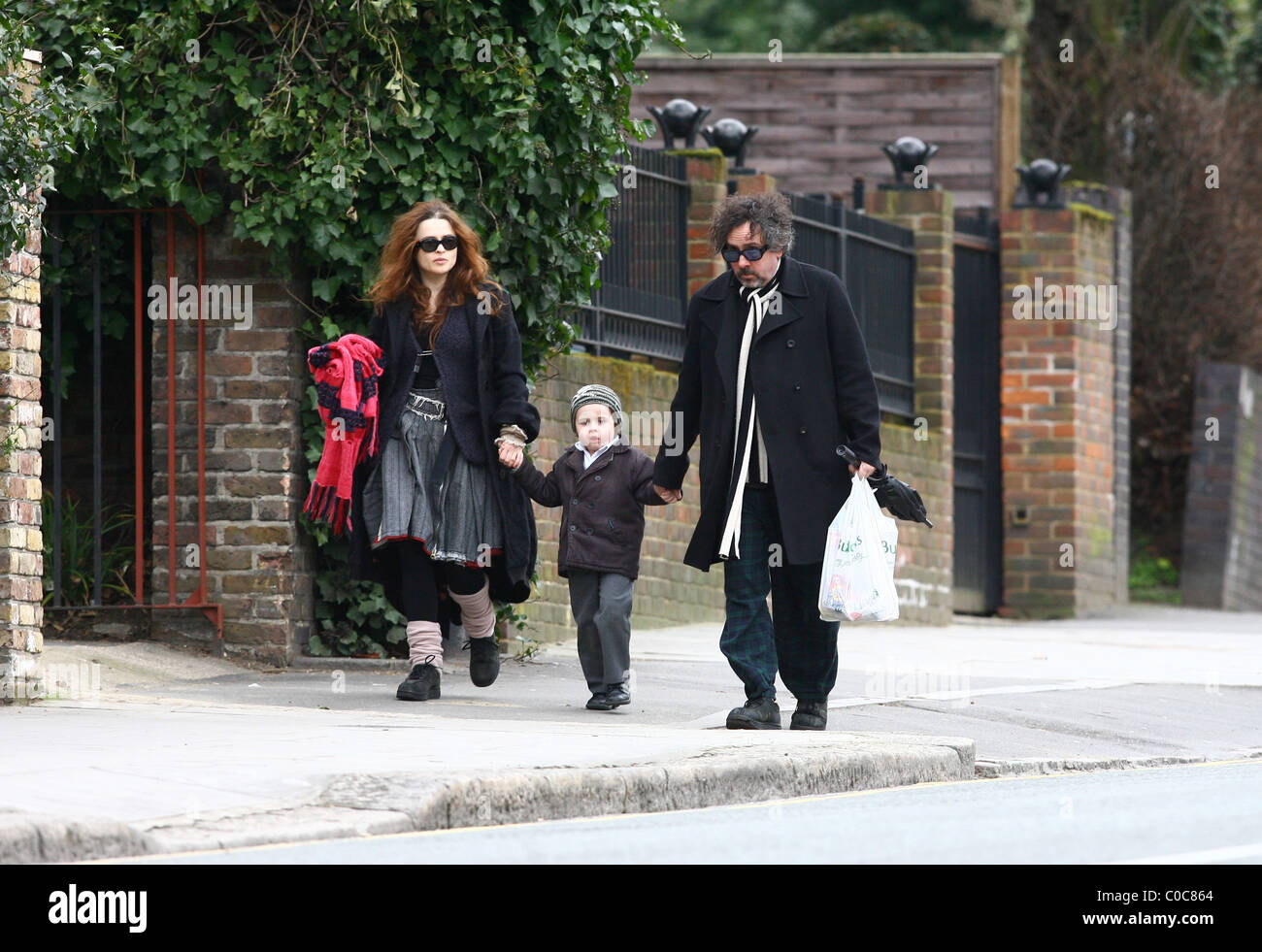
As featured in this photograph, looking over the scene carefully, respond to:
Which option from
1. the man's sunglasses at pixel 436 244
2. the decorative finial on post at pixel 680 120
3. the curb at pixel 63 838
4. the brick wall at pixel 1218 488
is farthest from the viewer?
the brick wall at pixel 1218 488

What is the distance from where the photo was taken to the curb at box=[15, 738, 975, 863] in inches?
225

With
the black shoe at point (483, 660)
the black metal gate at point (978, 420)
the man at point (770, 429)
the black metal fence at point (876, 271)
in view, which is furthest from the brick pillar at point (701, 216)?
the man at point (770, 429)

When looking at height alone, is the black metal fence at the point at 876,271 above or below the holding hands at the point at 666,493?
above

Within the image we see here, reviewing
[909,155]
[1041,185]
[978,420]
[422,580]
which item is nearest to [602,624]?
[422,580]

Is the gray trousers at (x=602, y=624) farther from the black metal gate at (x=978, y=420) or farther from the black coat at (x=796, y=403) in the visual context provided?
the black metal gate at (x=978, y=420)

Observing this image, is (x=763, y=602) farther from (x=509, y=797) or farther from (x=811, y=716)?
(x=509, y=797)

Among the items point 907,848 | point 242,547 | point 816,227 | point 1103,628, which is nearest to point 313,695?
point 242,547

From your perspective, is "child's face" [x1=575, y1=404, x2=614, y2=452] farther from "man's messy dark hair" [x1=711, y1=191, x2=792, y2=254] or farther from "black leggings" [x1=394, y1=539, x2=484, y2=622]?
"man's messy dark hair" [x1=711, y1=191, x2=792, y2=254]

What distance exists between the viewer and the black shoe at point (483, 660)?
9156 mm

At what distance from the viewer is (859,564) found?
315 inches

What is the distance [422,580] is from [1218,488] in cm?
1294

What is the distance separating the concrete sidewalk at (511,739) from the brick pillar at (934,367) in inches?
146

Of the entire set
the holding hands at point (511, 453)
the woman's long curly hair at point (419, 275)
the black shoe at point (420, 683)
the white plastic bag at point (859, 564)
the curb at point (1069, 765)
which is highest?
the woman's long curly hair at point (419, 275)
